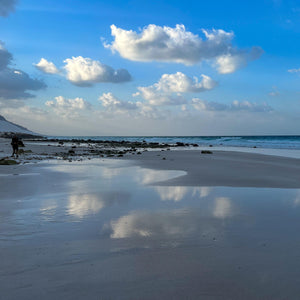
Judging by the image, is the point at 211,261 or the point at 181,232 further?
the point at 181,232

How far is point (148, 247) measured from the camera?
458 cm

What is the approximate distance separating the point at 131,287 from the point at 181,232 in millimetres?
2117

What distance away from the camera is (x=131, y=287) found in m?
3.41

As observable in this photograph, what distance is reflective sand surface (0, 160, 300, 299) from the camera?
3404 millimetres

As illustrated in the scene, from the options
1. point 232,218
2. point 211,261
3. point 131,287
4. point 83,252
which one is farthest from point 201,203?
point 131,287

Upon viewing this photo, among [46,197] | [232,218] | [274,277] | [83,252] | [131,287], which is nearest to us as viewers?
[131,287]

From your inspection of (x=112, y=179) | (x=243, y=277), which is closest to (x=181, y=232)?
(x=243, y=277)

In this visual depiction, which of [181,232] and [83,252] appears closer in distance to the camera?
[83,252]

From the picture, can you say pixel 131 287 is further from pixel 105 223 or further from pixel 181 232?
pixel 105 223

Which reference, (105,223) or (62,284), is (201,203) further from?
(62,284)

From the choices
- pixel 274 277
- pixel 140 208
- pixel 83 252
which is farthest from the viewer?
pixel 140 208

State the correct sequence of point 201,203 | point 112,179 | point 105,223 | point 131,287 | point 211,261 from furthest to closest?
point 112,179 → point 201,203 → point 105,223 → point 211,261 → point 131,287

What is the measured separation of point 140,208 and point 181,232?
81.2 inches

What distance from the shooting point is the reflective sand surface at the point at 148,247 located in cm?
340
